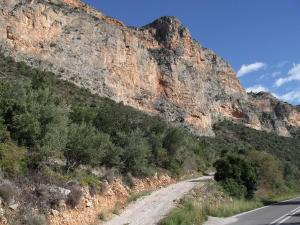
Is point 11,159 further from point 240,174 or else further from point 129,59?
point 129,59

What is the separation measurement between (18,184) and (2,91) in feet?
29.7

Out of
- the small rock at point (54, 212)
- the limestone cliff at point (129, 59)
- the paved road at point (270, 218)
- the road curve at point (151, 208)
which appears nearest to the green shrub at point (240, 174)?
the road curve at point (151, 208)

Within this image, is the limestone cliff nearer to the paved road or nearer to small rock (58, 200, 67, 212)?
the paved road

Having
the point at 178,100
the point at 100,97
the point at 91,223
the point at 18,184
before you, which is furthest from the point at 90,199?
the point at 178,100

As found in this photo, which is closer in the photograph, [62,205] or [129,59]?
[62,205]

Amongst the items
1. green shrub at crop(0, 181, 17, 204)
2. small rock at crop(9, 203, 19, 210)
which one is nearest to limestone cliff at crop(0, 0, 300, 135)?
green shrub at crop(0, 181, 17, 204)

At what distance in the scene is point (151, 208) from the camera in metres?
23.3

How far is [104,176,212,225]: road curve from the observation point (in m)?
19.7

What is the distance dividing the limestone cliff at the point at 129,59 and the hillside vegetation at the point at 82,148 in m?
9.55

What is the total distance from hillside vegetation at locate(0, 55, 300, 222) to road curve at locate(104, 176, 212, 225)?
222 cm

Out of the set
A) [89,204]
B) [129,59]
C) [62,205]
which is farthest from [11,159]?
[129,59]

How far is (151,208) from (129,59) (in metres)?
62.4

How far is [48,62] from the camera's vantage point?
210 feet

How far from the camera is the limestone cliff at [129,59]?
2569 inches
